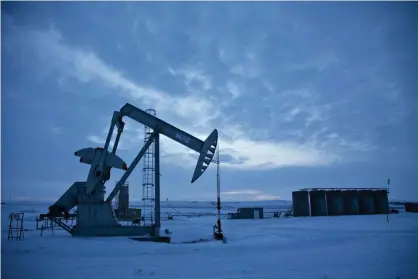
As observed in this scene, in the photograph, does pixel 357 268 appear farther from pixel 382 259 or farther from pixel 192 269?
pixel 192 269

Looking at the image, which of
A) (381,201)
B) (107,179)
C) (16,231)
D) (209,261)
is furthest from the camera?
(381,201)

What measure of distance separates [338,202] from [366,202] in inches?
164

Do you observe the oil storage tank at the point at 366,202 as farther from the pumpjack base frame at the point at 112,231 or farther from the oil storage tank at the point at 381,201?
the pumpjack base frame at the point at 112,231

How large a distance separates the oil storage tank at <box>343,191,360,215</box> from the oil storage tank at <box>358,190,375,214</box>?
80 cm

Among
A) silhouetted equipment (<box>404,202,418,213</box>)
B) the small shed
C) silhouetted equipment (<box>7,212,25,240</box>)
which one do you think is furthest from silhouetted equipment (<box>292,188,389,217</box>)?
silhouetted equipment (<box>7,212,25,240</box>)

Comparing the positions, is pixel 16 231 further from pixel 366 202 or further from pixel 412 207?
pixel 412 207

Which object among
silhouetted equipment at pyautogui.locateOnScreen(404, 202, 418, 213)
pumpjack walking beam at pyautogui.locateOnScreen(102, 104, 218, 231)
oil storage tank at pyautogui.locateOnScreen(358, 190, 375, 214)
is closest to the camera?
pumpjack walking beam at pyautogui.locateOnScreen(102, 104, 218, 231)

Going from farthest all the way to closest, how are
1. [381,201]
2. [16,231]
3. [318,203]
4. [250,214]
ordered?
[381,201] < [318,203] < [250,214] < [16,231]

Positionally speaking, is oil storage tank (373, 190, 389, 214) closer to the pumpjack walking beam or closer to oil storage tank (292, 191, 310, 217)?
oil storage tank (292, 191, 310, 217)

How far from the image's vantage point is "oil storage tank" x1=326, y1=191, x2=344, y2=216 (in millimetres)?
37281

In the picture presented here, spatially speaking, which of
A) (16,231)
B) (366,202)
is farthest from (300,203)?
(16,231)

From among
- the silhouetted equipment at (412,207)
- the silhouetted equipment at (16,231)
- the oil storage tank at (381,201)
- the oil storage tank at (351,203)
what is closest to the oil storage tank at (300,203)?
the oil storage tank at (351,203)

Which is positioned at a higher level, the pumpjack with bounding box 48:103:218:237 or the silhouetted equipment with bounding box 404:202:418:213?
the pumpjack with bounding box 48:103:218:237

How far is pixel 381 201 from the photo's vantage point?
39562 millimetres
